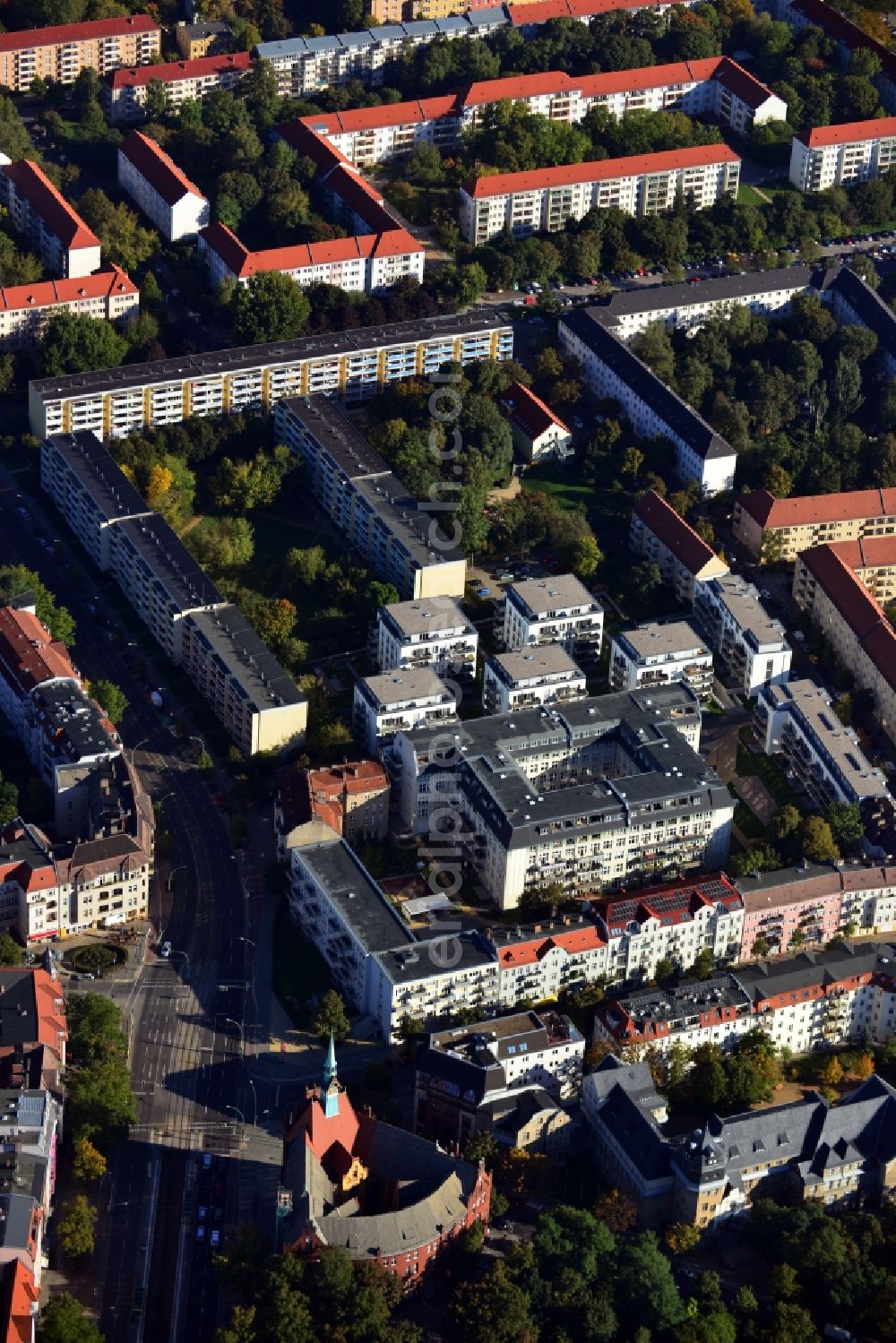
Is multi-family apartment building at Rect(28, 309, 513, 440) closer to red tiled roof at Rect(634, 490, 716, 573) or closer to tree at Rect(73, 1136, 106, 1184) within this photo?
red tiled roof at Rect(634, 490, 716, 573)

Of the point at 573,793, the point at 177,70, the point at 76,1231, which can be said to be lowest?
the point at 76,1231

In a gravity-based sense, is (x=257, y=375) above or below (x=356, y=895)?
above

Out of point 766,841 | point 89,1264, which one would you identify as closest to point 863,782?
point 766,841

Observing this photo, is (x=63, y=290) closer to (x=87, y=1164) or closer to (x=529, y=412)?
(x=529, y=412)

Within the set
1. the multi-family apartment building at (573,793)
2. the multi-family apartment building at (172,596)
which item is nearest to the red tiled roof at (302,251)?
the multi-family apartment building at (172,596)

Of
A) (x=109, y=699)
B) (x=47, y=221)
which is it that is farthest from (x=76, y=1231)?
(x=47, y=221)

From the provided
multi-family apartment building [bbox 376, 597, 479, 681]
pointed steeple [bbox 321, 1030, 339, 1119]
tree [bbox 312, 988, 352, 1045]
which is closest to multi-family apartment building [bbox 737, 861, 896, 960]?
tree [bbox 312, 988, 352, 1045]

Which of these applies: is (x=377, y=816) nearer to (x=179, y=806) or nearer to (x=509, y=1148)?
(x=179, y=806)
